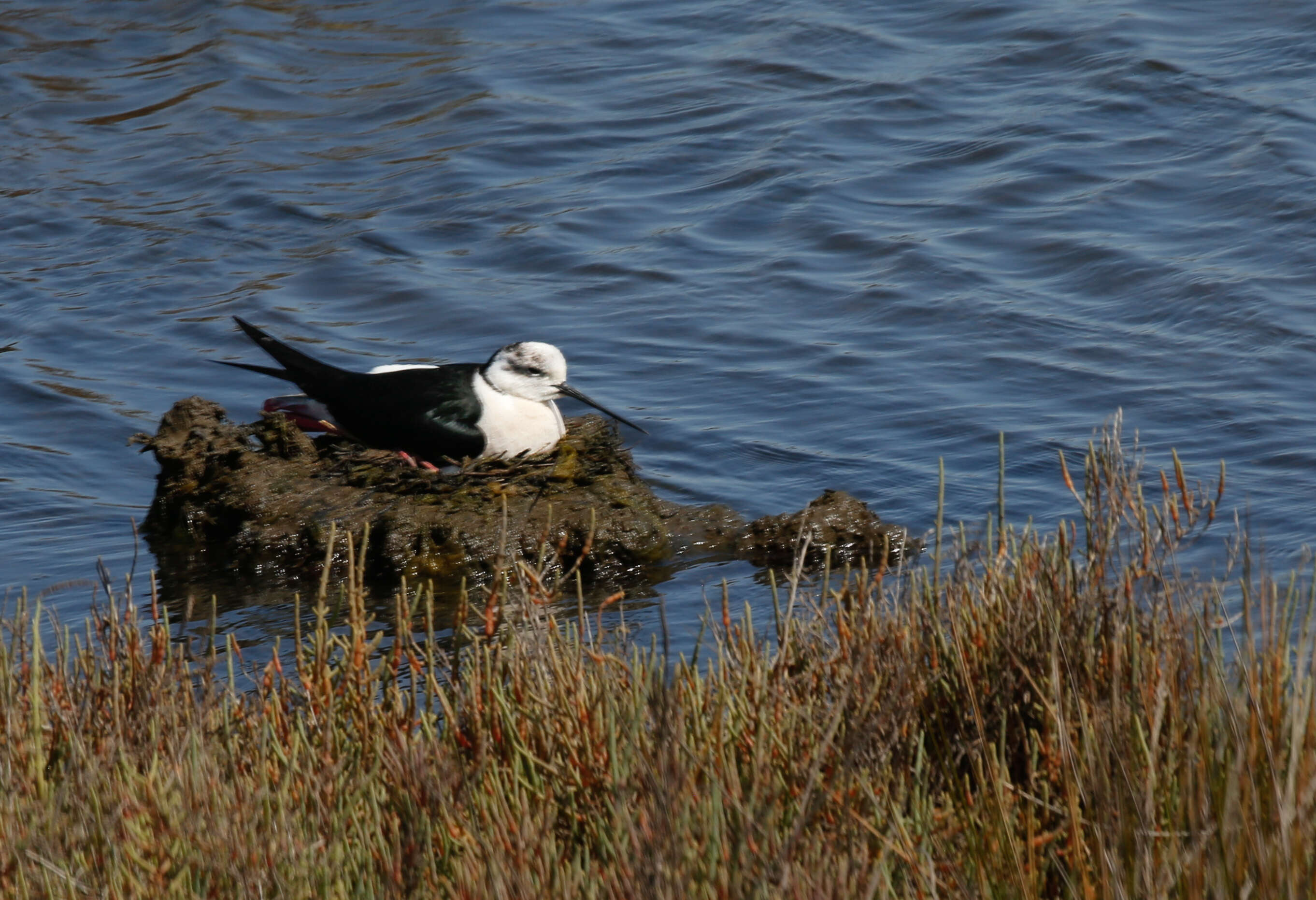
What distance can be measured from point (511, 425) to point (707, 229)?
516cm

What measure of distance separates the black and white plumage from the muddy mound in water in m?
0.10

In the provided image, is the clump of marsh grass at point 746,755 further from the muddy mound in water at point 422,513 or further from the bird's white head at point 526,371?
the bird's white head at point 526,371

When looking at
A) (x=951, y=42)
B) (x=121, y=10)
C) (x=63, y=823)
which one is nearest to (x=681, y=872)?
(x=63, y=823)

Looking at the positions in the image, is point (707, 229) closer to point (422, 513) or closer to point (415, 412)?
point (415, 412)

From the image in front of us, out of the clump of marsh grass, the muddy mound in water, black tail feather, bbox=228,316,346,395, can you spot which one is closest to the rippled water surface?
the muddy mound in water

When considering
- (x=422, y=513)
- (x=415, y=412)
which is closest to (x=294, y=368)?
(x=415, y=412)

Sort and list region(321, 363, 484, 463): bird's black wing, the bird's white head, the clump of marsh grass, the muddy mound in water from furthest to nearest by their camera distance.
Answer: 1. the bird's white head
2. region(321, 363, 484, 463): bird's black wing
3. the muddy mound in water
4. the clump of marsh grass

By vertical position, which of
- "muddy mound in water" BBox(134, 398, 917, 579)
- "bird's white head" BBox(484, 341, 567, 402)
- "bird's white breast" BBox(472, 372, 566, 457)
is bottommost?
"muddy mound in water" BBox(134, 398, 917, 579)

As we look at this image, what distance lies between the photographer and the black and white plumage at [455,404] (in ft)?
22.5

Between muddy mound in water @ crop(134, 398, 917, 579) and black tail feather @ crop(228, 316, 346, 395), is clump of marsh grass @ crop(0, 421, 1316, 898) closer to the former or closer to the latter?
muddy mound in water @ crop(134, 398, 917, 579)

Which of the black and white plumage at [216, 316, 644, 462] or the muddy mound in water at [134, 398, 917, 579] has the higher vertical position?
the black and white plumage at [216, 316, 644, 462]

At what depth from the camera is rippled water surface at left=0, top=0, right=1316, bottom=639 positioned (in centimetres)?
807

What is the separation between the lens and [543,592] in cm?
353

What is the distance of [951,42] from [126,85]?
833 centimetres
